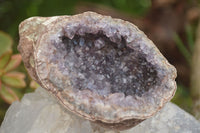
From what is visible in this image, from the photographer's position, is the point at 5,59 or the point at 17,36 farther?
the point at 17,36

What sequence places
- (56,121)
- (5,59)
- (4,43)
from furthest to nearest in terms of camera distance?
(4,43), (5,59), (56,121)

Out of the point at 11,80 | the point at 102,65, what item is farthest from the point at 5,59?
the point at 102,65

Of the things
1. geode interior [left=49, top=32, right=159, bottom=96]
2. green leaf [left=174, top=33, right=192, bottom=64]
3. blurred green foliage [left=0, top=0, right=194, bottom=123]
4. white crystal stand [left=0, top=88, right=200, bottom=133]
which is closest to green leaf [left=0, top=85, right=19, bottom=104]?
blurred green foliage [left=0, top=0, right=194, bottom=123]

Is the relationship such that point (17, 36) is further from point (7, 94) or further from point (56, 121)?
point (56, 121)

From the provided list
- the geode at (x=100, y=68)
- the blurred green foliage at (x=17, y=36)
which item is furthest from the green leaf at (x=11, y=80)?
the geode at (x=100, y=68)

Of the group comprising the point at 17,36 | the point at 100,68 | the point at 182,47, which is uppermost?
the point at 100,68

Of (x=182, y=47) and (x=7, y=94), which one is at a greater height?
(x=7, y=94)

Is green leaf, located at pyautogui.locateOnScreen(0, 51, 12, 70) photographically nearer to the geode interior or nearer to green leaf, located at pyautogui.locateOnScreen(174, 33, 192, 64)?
the geode interior

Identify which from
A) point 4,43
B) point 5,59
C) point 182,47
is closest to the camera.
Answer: point 5,59
